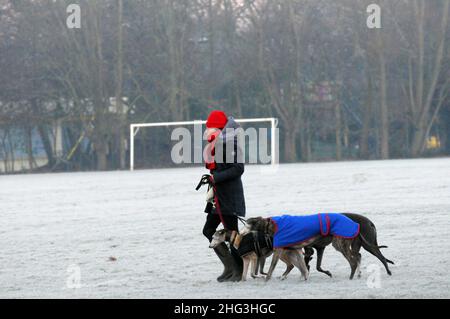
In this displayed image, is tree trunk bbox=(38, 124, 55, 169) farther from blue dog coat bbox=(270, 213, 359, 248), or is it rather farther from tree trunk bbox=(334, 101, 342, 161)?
blue dog coat bbox=(270, 213, 359, 248)

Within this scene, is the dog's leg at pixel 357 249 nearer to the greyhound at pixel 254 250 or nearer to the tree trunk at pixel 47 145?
the greyhound at pixel 254 250

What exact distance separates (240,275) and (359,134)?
5114 cm

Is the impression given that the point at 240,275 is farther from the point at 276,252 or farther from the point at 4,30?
the point at 4,30

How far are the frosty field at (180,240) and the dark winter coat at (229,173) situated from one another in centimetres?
85

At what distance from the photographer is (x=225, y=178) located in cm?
1225

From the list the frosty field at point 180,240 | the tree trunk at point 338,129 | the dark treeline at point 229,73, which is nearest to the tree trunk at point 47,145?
the dark treeline at point 229,73

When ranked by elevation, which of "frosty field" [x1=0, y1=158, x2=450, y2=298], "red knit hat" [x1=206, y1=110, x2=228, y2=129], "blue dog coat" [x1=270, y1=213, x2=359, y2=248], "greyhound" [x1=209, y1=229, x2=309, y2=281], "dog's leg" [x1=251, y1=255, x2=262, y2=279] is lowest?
"frosty field" [x1=0, y1=158, x2=450, y2=298]

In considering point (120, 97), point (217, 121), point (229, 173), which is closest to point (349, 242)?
point (229, 173)

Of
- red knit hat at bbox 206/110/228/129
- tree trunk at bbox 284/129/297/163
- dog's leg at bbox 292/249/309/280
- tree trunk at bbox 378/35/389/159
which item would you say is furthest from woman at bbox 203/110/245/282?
tree trunk at bbox 378/35/389/159

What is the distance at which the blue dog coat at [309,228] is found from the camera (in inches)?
472

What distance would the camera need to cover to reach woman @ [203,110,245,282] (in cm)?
1224

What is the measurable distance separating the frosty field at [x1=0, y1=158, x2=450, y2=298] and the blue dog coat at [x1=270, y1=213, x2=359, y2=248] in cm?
49

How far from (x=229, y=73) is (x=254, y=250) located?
50.0 meters

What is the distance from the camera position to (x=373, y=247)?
40.2 ft
